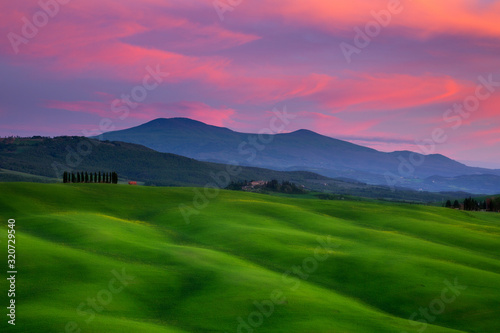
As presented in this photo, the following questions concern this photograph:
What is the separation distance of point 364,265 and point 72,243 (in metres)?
32.8

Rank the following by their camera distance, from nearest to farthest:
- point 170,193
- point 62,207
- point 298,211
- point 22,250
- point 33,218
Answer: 1. point 22,250
2. point 33,218
3. point 62,207
4. point 298,211
5. point 170,193

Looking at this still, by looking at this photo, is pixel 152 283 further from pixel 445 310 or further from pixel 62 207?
pixel 62 207

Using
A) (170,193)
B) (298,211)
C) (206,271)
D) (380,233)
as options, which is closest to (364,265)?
(206,271)

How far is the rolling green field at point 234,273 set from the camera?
35.2 m

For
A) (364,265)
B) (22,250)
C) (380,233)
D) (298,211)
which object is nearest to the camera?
(22,250)

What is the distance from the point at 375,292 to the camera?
4666 cm

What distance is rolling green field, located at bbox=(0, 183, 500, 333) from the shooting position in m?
35.2

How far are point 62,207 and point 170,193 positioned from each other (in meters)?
Answer: 29.9

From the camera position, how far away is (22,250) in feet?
150

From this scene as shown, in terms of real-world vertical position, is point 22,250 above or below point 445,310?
above

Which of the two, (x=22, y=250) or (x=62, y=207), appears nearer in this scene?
(x=22, y=250)

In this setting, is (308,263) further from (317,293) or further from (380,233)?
(380,233)

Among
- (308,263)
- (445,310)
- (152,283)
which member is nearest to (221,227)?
(308,263)

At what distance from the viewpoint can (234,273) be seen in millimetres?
46156
